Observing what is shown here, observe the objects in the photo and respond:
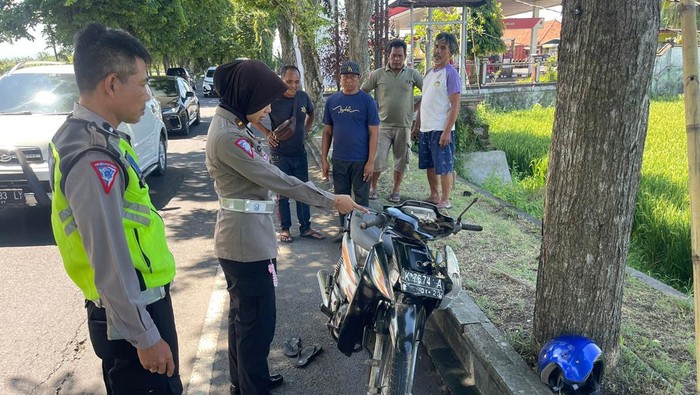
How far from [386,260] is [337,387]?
1.12 metres

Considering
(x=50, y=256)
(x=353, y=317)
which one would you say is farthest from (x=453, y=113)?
(x=50, y=256)

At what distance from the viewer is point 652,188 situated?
23.0 feet

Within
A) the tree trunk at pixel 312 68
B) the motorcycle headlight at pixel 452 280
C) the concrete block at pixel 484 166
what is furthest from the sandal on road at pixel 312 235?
the tree trunk at pixel 312 68

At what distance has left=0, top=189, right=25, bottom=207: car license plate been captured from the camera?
538cm

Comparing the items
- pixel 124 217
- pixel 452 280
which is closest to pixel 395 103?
pixel 452 280

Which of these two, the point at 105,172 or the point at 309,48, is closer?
the point at 105,172

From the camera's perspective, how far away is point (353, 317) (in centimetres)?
260

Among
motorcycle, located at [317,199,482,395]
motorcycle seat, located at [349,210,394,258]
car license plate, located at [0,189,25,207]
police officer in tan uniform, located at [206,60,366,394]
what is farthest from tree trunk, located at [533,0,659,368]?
car license plate, located at [0,189,25,207]

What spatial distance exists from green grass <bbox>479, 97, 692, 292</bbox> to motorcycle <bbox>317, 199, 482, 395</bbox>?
12.5 ft

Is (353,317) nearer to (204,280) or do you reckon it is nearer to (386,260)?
(386,260)

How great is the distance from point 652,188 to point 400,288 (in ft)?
20.5

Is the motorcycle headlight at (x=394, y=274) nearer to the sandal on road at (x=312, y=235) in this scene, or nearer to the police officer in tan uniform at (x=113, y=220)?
the police officer in tan uniform at (x=113, y=220)

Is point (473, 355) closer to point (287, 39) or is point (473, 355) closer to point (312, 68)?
point (312, 68)

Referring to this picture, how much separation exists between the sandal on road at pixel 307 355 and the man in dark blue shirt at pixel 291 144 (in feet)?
6.25
